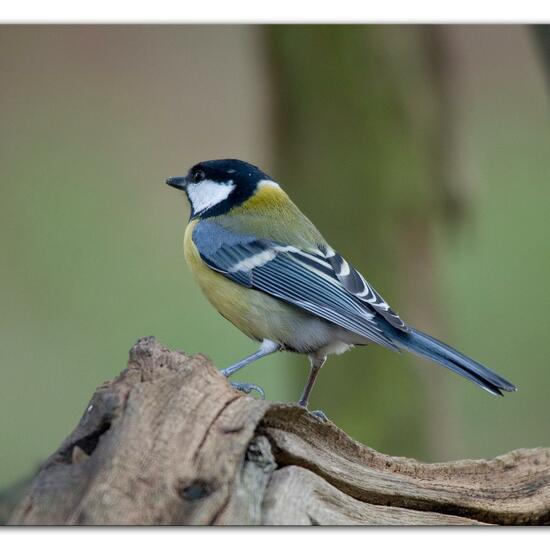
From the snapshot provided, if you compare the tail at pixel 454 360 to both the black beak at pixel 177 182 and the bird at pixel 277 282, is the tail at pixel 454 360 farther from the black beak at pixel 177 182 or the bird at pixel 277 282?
the black beak at pixel 177 182

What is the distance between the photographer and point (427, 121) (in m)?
3.21

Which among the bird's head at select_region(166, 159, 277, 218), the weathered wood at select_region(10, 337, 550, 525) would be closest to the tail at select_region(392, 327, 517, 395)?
the weathered wood at select_region(10, 337, 550, 525)

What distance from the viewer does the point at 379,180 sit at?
323 centimetres

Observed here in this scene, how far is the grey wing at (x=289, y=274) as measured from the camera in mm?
2266

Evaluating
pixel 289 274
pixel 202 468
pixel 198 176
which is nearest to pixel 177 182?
pixel 198 176

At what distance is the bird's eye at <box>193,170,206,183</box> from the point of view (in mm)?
2602

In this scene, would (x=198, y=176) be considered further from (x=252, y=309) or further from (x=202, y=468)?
(x=202, y=468)

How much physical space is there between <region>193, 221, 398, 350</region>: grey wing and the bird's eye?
14 cm
